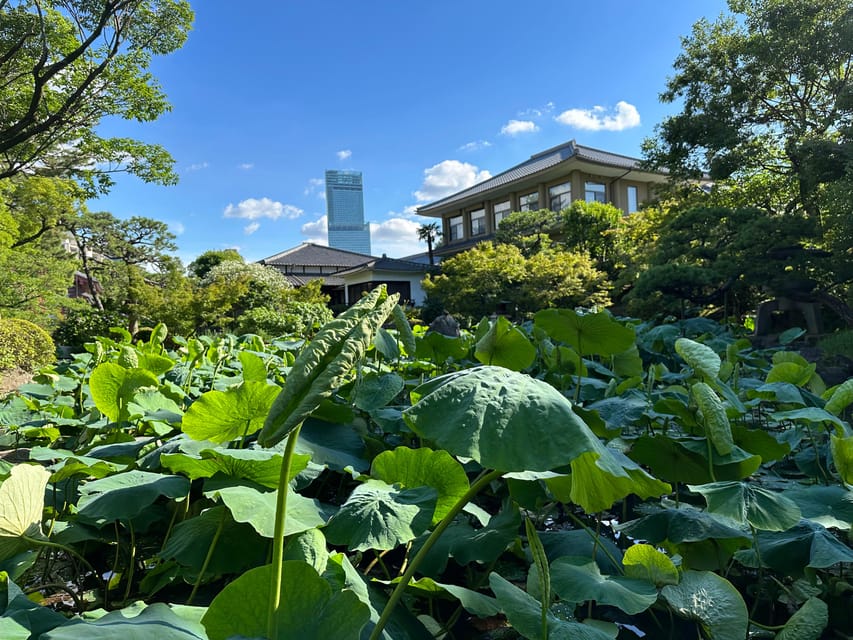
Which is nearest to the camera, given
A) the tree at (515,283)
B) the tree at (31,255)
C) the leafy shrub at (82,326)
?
the tree at (31,255)

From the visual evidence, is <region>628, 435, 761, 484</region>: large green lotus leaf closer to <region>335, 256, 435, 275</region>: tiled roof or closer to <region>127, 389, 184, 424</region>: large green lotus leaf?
<region>127, 389, 184, 424</region>: large green lotus leaf

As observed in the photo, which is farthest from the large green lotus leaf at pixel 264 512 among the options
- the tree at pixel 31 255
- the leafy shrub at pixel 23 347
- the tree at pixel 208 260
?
the tree at pixel 208 260

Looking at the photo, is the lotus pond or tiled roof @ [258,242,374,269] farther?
tiled roof @ [258,242,374,269]

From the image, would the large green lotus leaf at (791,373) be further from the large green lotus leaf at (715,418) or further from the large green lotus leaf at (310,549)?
the large green lotus leaf at (310,549)

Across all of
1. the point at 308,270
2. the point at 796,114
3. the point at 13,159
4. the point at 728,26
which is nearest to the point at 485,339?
the point at 796,114

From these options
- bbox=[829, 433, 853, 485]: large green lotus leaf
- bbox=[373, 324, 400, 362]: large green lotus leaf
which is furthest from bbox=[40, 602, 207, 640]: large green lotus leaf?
bbox=[829, 433, 853, 485]: large green lotus leaf

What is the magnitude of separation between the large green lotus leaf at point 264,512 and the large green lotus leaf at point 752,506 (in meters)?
0.59

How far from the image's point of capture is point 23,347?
19.4 ft

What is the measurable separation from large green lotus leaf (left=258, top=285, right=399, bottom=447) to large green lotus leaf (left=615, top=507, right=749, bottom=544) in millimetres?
650

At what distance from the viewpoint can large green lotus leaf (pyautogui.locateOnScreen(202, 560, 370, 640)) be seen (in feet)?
1.65

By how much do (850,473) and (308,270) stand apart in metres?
27.0

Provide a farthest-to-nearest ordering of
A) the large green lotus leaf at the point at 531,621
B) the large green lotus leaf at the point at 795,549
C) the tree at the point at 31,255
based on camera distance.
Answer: the tree at the point at 31,255
the large green lotus leaf at the point at 795,549
the large green lotus leaf at the point at 531,621

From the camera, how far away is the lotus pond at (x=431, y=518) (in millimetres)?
510

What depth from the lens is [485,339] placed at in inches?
43.3
